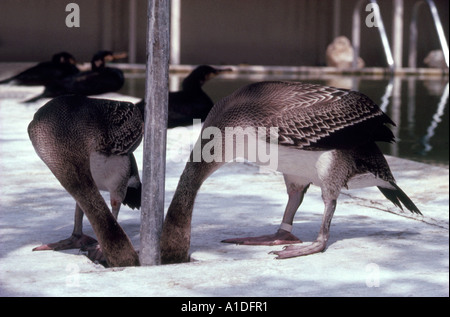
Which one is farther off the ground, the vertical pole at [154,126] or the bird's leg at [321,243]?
the vertical pole at [154,126]

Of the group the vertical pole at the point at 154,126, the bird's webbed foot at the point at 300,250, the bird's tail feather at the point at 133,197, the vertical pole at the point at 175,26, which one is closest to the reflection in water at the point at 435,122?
the bird's tail feather at the point at 133,197

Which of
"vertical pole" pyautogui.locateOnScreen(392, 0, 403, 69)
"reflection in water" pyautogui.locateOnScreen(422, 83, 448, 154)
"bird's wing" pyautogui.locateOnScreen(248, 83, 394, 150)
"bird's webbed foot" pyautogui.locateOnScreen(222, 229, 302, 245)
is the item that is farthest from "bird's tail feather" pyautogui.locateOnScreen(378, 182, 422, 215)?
"vertical pole" pyautogui.locateOnScreen(392, 0, 403, 69)

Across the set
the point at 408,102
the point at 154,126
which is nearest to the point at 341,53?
the point at 408,102

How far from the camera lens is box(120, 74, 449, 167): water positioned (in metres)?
8.99

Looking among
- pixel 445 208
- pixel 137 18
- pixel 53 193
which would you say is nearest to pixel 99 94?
pixel 53 193

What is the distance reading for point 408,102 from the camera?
1509cm

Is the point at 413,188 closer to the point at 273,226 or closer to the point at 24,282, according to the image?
the point at 273,226

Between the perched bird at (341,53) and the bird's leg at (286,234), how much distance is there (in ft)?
67.8

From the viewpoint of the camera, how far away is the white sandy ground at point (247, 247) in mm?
3662

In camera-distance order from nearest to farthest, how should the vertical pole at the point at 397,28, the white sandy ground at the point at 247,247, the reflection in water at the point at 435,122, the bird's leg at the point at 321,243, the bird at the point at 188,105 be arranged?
the white sandy ground at the point at 247,247, the bird's leg at the point at 321,243, the reflection in water at the point at 435,122, the bird at the point at 188,105, the vertical pole at the point at 397,28

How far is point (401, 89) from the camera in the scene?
18406 mm

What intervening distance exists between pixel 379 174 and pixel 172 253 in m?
1.20

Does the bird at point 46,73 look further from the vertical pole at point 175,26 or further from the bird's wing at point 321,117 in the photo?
the bird's wing at point 321,117

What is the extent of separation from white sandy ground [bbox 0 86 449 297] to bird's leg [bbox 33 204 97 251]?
81mm
